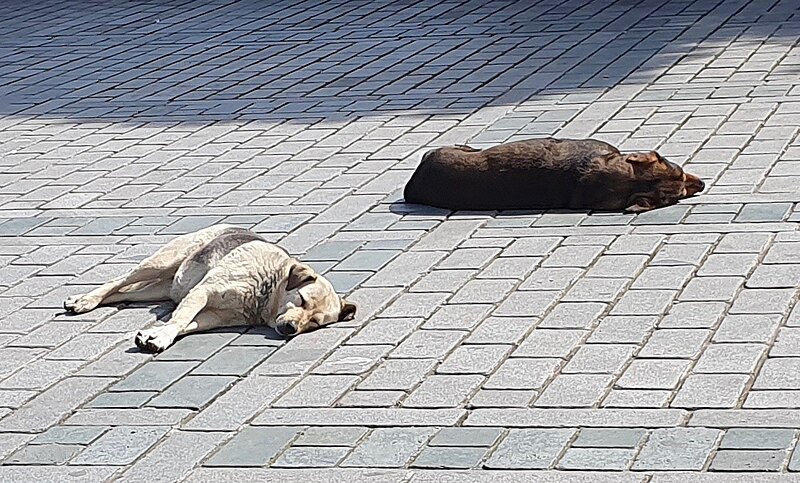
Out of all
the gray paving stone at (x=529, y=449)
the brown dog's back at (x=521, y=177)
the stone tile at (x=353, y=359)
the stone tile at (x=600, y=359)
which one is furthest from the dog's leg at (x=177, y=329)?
the brown dog's back at (x=521, y=177)

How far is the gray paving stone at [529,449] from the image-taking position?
488cm

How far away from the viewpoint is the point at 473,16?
15.2 m

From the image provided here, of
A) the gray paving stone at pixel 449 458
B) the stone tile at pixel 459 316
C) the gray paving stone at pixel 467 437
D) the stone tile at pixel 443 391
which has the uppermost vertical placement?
the gray paving stone at pixel 449 458

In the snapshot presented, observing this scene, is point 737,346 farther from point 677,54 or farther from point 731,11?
point 731,11

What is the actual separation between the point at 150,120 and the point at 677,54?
4.32 m

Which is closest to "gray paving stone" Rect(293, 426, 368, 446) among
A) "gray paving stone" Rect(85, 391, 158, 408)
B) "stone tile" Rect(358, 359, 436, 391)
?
"stone tile" Rect(358, 359, 436, 391)

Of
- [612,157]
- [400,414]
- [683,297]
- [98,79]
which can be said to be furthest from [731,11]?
[400,414]

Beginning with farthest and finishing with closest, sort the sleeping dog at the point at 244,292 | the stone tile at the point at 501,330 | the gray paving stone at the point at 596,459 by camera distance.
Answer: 1. the sleeping dog at the point at 244,292
2. the stone tile at the point at 501,330
3. the gray paving stone at the point at 596,459

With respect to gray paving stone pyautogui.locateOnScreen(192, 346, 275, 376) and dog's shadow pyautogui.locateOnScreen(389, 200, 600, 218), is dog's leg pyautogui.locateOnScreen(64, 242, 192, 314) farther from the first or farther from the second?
dog's shadow pyautogui.locateOnScreen(389, 200, 600, 218)

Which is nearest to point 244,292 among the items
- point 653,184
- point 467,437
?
point 467,437

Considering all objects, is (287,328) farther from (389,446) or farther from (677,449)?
(677,449)

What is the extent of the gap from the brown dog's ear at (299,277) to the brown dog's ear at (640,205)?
2198mm

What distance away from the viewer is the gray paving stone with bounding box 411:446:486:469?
4.90 meters

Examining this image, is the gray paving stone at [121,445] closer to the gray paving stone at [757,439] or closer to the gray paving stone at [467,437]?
the gray paving stone at [467,437]
